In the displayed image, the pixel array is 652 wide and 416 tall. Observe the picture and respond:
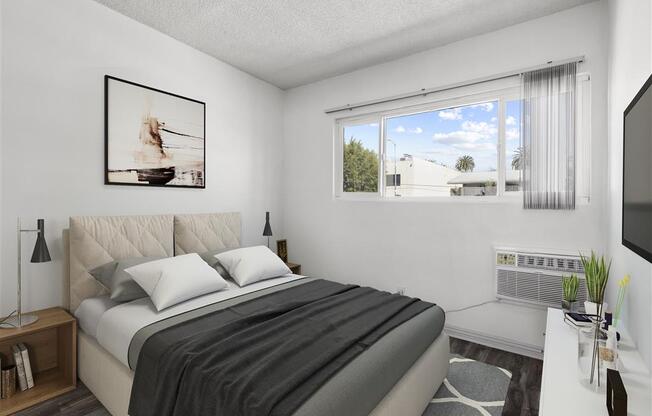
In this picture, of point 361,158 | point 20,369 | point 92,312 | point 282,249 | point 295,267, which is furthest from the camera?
point 282,249

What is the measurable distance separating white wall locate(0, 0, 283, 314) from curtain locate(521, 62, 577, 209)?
307cm

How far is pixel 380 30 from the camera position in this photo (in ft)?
9.52

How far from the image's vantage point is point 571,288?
7.64ft

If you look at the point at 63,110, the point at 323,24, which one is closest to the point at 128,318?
the point at 63,110

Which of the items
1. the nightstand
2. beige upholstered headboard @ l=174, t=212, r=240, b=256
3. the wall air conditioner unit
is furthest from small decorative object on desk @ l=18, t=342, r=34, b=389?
the wall air conditioner unit

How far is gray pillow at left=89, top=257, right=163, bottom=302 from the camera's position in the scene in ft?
7.37

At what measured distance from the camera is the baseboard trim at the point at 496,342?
2.72m

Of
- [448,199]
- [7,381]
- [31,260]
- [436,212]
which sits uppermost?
[448,199]

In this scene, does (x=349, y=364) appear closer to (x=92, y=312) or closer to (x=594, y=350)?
(x=594, y=350)

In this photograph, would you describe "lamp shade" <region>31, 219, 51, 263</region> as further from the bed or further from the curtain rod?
the curtain rod

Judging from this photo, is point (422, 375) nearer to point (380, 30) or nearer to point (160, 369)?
point (160, 369)

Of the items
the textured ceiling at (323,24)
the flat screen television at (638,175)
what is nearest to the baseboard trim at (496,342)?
the flat screen television at (638,175)

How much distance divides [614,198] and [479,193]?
1056 mm

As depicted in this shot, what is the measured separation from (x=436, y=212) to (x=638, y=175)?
1903 mm
